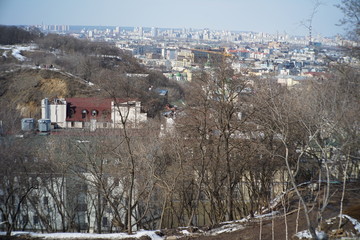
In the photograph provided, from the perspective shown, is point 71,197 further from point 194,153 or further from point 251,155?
point 251,155

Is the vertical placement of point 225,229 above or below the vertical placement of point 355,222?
below

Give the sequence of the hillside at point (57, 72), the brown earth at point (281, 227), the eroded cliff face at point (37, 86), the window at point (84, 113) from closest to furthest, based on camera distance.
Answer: the brown earth at point (281, 227)
the window at point (84, 113)
the hillside at point (57, 72)
the eroded cliff face at point (37, 86)

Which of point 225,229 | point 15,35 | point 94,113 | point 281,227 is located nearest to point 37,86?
point 94,113

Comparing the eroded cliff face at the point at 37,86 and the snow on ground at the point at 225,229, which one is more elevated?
the snow on ground at the point at 225,229

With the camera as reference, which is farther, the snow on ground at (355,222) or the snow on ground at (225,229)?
the snow on ground at (225,229)

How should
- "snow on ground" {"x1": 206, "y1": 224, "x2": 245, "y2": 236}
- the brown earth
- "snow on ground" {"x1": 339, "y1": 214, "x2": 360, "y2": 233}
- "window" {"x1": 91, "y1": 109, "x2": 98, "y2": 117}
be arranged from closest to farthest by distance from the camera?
"snow on ground" {"x1": 339, "y1": 214, "x2": 360, "y2": 233} → the brown earth → "snow on ground" {"x1": 206, "y1": 224, "x2": 245, "y2": 236} → "window" {"x1": 91, "y1": 109, "x2": 98, "y2": 117}

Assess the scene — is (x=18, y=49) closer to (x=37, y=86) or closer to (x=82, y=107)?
(x=37, y=86)

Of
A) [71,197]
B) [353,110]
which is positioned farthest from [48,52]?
[353,110]

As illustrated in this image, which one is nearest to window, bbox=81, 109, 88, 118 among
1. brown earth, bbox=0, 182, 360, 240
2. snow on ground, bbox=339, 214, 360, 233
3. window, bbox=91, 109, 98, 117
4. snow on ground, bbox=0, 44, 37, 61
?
window, bbox=91, 109, 98, 117

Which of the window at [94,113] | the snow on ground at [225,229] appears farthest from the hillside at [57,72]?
the snow on ground at [225,229]

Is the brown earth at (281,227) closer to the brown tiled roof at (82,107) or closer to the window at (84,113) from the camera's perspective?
the brown tiled roof at (82,107)

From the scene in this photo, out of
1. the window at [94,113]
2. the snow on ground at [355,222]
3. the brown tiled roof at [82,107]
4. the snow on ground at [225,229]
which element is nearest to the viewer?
the snow on ground at [355,222]

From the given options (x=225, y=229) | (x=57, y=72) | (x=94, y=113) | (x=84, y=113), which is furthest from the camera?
(x=57, y=72)

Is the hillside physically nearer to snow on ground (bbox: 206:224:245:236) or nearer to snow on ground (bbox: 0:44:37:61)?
snow on ground (bbox: 0:44:37:61)
